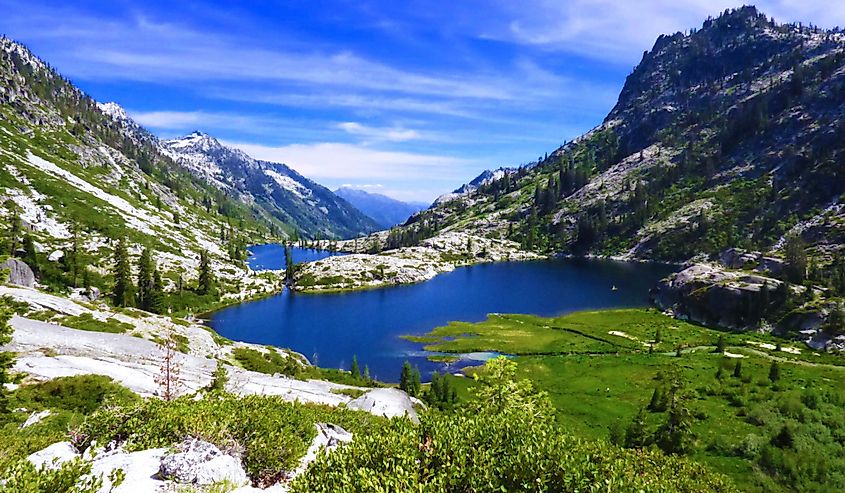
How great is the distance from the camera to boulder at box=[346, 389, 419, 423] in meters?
40.8

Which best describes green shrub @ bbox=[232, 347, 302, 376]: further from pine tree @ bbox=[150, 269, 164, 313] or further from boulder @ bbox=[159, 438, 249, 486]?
pine tree @ bbox=[150, 269, 164, 313]

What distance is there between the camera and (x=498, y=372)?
1348 inches

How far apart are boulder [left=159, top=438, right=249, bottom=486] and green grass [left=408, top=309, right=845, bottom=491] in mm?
47109

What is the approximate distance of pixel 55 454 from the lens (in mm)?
16859

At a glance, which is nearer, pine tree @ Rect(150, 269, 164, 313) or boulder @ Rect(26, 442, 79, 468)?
boulder @ Rect(26, 442, 79, 468)

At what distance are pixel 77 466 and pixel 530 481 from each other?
13.6 metres

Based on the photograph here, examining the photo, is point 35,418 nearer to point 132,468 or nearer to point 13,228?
point 132,468

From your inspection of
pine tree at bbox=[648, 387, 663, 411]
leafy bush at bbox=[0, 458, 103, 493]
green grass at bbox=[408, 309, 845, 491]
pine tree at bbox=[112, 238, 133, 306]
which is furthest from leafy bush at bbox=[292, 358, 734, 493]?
pine tree at bbox=[112, 238, 133, 306]

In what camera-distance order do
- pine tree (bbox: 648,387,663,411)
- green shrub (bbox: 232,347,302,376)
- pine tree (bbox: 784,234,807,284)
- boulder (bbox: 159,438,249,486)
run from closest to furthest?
1. boulder (bbox: 159,438,249,486)
2. green shrub (bbox: 232,347,302,376)
3. pine tree (bbox: 648,387,663,411)
4. pine tree (bbox: 784,234,807,284)

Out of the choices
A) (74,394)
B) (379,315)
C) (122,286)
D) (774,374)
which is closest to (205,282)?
(122,286)

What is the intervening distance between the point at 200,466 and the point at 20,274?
467 ft

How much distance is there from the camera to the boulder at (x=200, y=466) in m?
15.4

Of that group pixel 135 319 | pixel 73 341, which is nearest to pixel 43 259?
pixel 135 319

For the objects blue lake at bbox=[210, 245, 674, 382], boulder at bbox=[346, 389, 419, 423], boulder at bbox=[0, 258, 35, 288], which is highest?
boulder at bbox=[0, 258, 35, 288]
